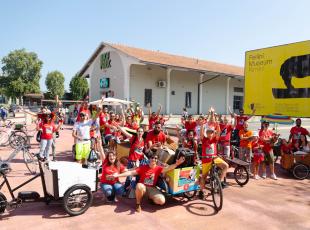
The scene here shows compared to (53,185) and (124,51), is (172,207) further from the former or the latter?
(124,51)

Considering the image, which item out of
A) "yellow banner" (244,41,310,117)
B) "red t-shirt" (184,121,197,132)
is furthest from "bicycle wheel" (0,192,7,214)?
"yellow banner" (244,41,310,117)

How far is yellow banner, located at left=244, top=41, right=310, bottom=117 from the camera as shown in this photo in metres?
11.3

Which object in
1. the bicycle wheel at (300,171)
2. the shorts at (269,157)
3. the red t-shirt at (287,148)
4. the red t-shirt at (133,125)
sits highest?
the red t-shirt at (133,125)

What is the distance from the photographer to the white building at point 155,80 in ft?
79.2

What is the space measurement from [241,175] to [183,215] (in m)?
3.03

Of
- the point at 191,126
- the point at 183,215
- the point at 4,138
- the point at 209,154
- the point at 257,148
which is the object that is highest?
the point at 191,126

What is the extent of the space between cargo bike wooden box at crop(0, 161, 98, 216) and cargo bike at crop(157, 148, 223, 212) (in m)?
1.45

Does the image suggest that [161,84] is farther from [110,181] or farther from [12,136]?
[110,181]

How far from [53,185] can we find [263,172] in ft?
20.8

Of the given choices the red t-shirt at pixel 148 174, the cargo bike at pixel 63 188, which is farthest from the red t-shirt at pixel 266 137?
the cargo bike at pixel 63 188

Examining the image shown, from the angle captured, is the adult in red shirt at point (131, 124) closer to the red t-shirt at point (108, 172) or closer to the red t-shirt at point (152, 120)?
the red t-shirt at point (152, 120)

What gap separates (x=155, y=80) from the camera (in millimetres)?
25828

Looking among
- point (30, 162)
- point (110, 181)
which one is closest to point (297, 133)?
point (110, 181)

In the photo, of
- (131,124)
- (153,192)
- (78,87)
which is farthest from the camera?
(78,87)
